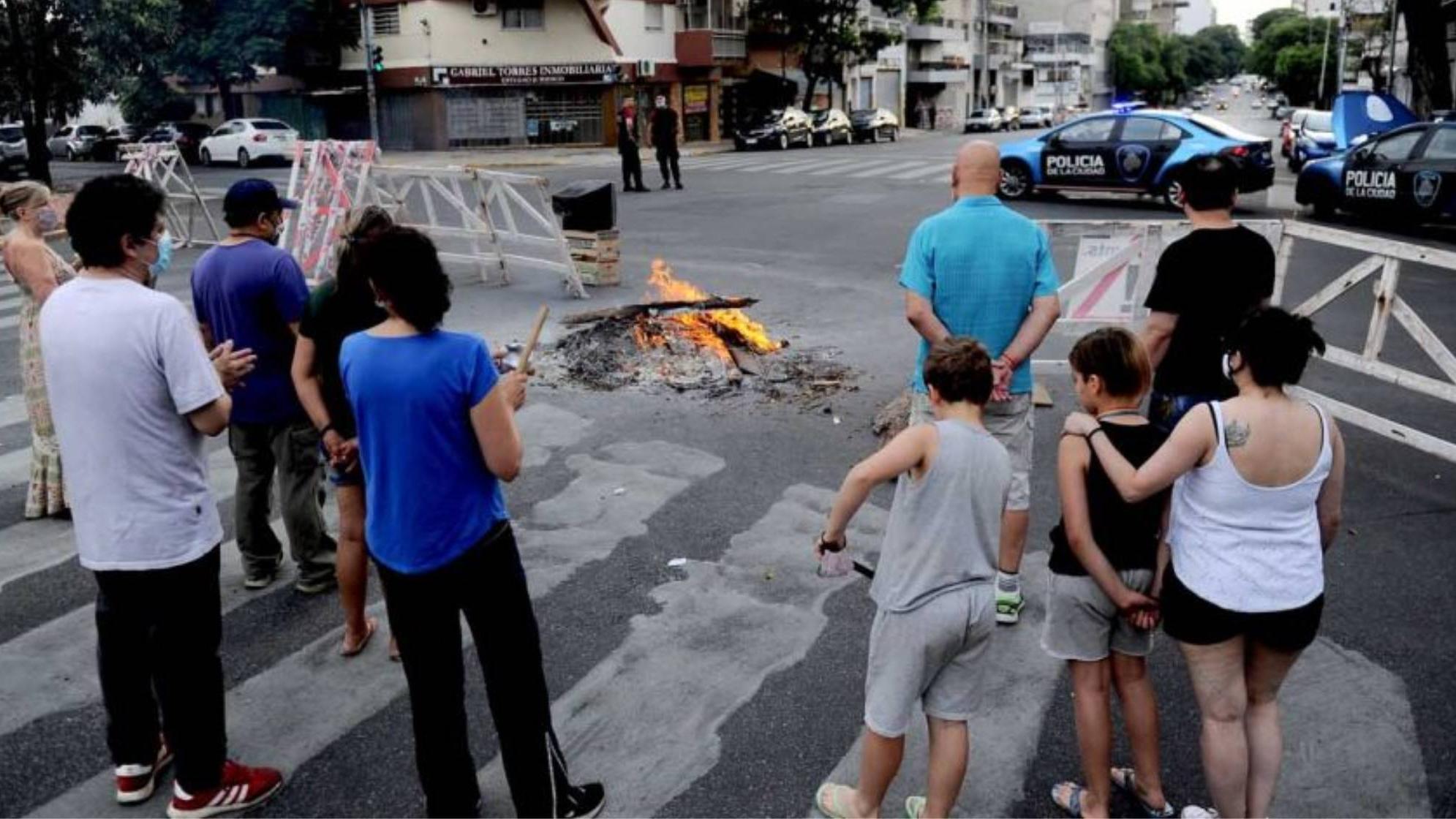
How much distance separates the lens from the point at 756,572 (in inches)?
211

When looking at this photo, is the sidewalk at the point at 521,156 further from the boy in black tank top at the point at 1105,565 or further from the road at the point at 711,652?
the boy in black tank top at the point at 1105,565

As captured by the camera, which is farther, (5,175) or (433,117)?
(433,117)

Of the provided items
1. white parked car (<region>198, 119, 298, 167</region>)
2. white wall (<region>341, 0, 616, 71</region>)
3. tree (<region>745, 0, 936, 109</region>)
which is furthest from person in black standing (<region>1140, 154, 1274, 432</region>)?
tree (<region>745, 0, 936, 109</region>)

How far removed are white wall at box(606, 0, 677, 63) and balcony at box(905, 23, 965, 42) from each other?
94.2ft

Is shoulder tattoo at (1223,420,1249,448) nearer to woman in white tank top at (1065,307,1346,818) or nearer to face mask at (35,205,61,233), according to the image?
woman in white tank top at (1065,307,1346,818)

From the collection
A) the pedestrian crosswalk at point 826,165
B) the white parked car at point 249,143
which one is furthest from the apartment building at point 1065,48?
the white parked car at point 249,143

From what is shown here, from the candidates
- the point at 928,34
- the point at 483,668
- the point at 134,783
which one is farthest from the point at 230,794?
the point at 928,34

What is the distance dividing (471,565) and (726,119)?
47.3 meters

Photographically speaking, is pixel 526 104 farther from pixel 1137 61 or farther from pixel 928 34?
pixel 1137 61

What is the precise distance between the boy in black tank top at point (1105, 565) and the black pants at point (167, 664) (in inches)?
102

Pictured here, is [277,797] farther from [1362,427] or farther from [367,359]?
[1362,427]

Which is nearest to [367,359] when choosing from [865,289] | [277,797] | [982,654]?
[277,797]

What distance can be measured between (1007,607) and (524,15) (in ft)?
133

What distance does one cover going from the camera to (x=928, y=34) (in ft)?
232
